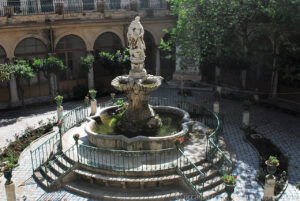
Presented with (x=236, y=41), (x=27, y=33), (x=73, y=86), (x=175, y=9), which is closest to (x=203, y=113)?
(x=236, y=41)

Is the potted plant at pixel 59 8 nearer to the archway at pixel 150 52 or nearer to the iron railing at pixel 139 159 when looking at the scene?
the archway at pixel 150 52

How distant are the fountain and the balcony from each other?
997cm

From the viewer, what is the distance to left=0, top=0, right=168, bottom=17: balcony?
19953 mm

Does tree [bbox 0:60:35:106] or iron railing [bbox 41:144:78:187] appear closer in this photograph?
iron railing [bbox 41:144:78:187]

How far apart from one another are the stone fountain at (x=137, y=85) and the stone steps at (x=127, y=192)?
2.92 m

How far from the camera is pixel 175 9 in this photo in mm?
19078

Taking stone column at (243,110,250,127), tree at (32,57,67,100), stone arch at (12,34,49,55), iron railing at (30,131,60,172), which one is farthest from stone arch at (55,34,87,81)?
stone column at (243,110,250,127)

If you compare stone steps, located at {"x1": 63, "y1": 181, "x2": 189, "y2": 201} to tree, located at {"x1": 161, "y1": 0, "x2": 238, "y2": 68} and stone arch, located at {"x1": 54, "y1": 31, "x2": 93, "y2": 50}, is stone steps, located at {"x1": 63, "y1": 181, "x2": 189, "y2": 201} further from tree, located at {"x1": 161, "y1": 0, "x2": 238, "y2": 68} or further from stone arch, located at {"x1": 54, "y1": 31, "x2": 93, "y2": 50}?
stone arch, located at {"x1": 54, "y1": 31, "x2": 93, "y2": 50}

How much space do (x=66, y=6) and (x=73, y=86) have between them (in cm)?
519

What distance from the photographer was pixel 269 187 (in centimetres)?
945

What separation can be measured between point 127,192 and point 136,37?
557 centimetres

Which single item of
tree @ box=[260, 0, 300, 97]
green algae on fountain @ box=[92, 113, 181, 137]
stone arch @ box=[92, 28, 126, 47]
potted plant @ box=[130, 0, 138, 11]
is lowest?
green algae on fountain @ box=[92, 113, 181, 137]

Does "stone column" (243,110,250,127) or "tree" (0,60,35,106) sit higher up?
"tree" (0,60,35,106)

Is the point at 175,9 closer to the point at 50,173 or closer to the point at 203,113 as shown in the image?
the point at 203,113
